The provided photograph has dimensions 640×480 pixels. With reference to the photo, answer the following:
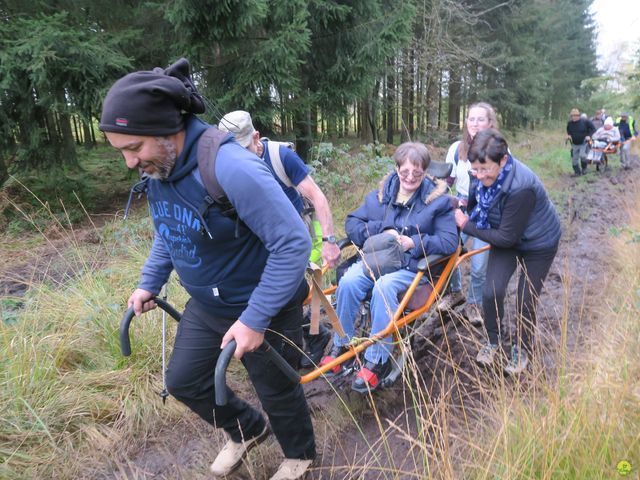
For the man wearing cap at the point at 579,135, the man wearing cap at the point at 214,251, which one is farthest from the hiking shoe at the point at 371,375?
the man wearing cap at the point at 579,135

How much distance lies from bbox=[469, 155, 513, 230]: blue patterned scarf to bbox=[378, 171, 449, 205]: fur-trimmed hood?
0.81ft

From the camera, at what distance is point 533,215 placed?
10.5 ft

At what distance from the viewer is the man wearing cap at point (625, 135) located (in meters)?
12.9

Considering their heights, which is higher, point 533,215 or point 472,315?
point 533,215

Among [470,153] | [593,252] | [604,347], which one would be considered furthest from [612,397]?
[593,252]

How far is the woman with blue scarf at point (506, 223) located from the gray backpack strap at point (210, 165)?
1.96 metres

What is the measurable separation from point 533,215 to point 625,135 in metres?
12.9

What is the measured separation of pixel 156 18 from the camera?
8578 mm

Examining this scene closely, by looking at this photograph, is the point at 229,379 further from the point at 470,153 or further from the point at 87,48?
the point at 87,48

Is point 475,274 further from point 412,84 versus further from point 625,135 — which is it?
point 412,84

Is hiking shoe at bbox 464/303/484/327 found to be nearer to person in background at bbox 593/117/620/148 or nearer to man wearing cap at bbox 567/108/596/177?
man wearing cap at bbox 567/108/596/177

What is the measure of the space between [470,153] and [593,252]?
13.3ft

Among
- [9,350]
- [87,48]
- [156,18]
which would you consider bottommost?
[9,350]

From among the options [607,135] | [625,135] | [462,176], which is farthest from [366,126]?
[462,176]
